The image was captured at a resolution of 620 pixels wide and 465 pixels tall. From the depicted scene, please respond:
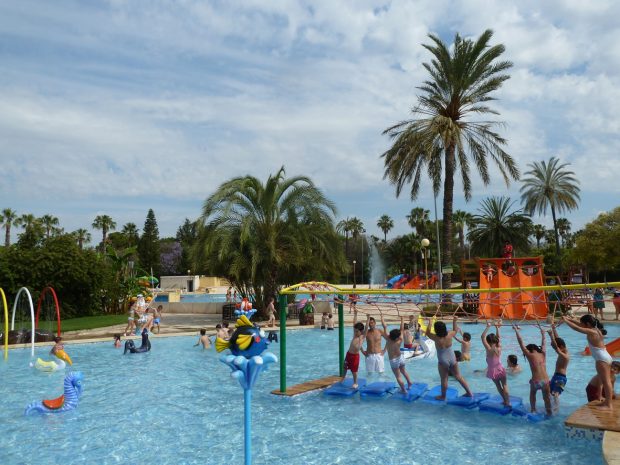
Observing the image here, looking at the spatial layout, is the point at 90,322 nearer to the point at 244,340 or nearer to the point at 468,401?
the point at 468,401

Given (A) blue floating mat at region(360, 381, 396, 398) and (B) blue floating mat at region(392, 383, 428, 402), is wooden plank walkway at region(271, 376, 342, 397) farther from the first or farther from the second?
(B) blue floating mat at region(392, 383, 428, 402)

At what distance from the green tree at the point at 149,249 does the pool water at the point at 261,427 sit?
228 ft

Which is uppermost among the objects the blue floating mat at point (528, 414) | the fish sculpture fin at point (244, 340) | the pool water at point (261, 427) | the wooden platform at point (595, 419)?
the fish sculpture fin at point (244, 340)

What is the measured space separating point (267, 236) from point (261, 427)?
17.1 metres

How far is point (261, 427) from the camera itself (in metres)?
9.59

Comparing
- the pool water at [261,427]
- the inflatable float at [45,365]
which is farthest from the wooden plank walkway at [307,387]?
the inflatable float at [45,365]

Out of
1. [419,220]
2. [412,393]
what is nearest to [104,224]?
[419,220]

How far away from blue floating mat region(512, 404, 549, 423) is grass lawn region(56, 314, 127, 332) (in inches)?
794

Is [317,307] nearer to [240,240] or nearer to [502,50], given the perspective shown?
[240,240]

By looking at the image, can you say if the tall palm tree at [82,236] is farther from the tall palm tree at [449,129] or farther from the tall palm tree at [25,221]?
the tall palm tree at [449,129]

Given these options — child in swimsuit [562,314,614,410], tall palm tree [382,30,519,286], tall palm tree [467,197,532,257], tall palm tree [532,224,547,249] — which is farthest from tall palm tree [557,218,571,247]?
child in swimsuit [562,314,614,410]

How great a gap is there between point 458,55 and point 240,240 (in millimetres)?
14667

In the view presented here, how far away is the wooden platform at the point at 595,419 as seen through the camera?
766cm

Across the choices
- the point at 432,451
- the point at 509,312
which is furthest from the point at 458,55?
the point at 432,451
